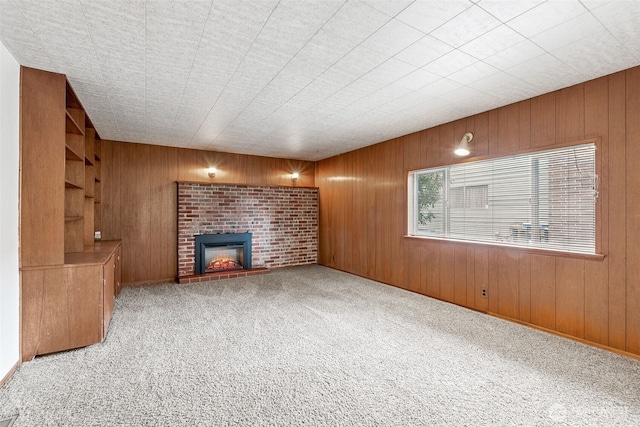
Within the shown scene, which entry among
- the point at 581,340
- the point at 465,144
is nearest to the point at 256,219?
the point at 465,144

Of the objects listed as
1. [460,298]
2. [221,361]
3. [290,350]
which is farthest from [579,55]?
[221,361]

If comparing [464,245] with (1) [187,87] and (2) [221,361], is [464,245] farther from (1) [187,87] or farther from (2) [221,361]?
(1) [187,87]

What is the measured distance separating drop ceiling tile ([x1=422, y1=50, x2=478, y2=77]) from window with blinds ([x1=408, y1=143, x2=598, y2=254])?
1.45 metres

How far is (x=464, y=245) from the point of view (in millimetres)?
3961

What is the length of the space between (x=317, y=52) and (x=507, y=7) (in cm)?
125

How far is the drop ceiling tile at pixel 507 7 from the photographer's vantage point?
177 centimetres

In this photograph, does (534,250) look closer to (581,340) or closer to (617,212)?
(617,212)

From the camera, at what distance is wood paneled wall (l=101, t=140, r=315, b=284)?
5.16 metres

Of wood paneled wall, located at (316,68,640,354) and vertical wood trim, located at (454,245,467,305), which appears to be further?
vertical wood trim, located at (454,245,467,305)

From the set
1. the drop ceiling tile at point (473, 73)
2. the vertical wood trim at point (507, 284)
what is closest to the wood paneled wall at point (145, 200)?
the drop ceiling tile at point (473, 73)

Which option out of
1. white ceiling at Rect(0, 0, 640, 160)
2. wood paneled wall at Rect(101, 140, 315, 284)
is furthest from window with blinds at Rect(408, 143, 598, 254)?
wood paneled wall at Rect(101, 140, 315, 284)

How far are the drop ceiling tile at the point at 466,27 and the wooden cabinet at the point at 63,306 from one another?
11.5 feet

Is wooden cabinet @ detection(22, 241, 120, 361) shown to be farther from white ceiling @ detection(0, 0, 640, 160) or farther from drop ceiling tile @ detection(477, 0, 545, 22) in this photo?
drop ceiling tile @ detection(477, 0, 545, 22)

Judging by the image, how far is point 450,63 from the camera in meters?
2.51
